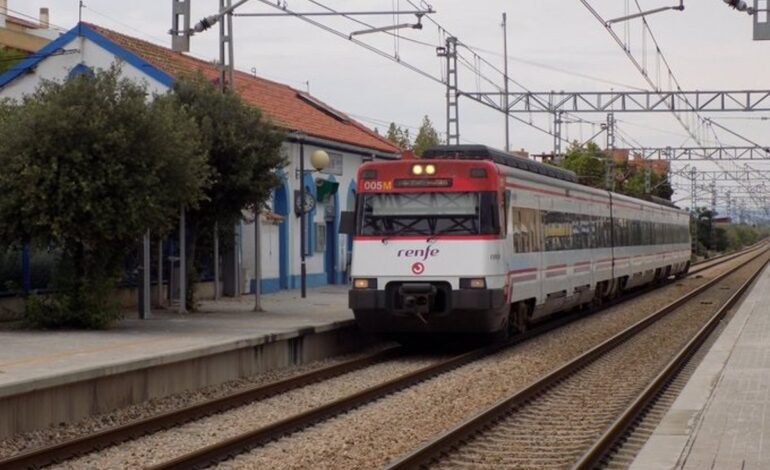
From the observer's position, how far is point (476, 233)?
19.2 meters

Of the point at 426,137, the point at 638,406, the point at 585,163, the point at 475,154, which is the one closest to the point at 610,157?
the point at 585,163

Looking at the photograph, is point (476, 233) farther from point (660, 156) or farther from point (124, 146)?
point (660, 156)

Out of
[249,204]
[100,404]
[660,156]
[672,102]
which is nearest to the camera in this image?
[100,404]

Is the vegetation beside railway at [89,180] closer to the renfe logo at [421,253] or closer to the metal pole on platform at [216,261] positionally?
the renfe logo at [421,253]

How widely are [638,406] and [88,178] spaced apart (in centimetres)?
893

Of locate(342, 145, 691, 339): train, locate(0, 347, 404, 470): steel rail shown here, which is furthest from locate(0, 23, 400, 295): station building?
locate(0, 347, 404, 470): steel rail

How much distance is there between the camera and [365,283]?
1942cm

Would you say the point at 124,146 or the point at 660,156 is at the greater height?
the point at 660,156

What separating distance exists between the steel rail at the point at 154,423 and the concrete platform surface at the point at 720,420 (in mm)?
4938

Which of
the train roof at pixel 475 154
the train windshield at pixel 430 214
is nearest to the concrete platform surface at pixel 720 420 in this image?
the train windshield at pixel 430 214

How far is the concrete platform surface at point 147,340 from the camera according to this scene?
13383 mm

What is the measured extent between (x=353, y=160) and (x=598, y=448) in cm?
2641

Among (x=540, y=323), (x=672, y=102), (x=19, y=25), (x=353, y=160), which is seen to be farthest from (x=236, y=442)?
(x=19, y=25)

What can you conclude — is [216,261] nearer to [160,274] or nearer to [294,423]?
[160,274]
